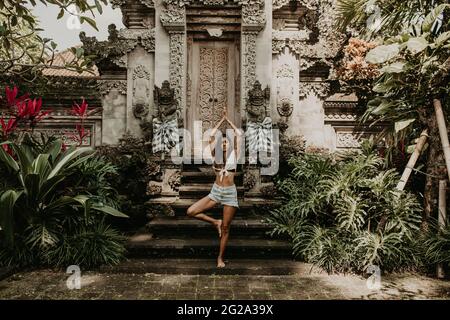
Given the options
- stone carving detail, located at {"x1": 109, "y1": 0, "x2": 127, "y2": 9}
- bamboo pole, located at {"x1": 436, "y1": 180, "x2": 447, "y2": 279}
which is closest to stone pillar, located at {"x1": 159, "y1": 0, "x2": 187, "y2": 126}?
stone carving detail, located at {"x1": 109, "y1": 0, "x2": 127, "y2": 9}

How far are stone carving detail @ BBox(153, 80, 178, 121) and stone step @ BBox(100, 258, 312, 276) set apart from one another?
320 centimetres

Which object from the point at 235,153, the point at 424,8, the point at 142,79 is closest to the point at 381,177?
the point at 235,153

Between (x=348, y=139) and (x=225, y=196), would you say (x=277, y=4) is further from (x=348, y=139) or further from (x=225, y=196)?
(x=225, y=196)

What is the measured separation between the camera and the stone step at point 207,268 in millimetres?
4812

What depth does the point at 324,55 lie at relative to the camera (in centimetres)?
785

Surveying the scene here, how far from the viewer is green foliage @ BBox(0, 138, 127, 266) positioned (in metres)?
4.86

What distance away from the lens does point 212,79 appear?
862cm

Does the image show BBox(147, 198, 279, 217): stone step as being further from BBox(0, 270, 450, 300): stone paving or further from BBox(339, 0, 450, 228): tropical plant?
BBox(339, 0, 450, 228): tropical plant

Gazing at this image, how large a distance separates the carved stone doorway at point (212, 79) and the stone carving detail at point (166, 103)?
107cm

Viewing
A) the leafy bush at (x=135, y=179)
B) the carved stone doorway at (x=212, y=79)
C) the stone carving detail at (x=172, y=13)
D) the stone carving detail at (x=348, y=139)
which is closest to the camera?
the leafy bush at (x=135, y=179)

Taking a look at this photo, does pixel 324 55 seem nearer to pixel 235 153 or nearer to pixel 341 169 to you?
pixel 341 169

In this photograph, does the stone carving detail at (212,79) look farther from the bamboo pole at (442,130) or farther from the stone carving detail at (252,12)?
the bamboo pole at (442,130)

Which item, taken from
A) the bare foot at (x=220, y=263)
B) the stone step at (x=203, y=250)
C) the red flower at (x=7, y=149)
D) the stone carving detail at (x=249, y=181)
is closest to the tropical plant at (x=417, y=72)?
the stone step at (x=203, y=250)
